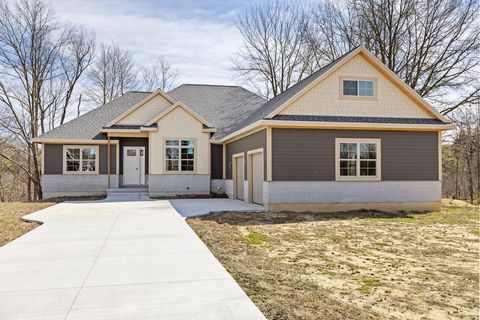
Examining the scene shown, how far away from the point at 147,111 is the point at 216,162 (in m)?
4.34

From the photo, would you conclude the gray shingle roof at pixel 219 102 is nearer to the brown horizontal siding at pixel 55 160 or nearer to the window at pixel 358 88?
the brown horizontal siding at pixel 55 160

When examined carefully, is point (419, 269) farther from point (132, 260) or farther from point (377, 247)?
point (132, 260)

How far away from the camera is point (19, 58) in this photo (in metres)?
26.6

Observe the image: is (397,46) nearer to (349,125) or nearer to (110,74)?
(349,125)

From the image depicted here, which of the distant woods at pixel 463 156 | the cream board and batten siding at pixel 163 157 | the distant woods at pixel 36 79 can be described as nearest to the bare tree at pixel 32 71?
the distant woods at pixel 36 79

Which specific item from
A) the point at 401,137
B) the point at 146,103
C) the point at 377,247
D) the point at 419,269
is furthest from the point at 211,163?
the point at 419,269

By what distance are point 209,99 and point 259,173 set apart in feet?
32.8

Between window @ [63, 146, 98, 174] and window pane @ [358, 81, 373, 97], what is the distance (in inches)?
515

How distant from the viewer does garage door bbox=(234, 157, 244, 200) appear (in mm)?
17438

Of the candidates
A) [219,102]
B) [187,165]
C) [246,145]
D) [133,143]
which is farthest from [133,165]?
[246,145]

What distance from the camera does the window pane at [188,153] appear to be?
62.1 ft

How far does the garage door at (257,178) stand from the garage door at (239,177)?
1.66 metres

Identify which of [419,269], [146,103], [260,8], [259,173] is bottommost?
[419,269]

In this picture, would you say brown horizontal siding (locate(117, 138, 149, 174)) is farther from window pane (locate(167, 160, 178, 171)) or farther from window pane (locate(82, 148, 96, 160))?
window pane (locate(167, 160, 178, 171))
